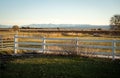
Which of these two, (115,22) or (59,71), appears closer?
(59,71)

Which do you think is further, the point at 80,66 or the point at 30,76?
the point at 80,66

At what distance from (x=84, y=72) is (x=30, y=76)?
2.57 metres

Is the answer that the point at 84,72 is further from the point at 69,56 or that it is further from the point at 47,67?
the point at 69,56

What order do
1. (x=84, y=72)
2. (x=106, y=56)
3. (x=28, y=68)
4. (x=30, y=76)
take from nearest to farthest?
(x=30, y=76), (x=84, y=72), (x=28, y=68), (x=106, y=56)

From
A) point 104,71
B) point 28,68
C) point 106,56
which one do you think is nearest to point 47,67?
point 28,68

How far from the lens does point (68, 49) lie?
58.8 feet

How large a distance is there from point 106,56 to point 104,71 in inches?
219

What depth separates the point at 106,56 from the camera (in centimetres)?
1698

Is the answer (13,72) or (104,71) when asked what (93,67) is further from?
(13,72)

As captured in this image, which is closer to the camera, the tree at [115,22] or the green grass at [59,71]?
the green grass at [59,71]

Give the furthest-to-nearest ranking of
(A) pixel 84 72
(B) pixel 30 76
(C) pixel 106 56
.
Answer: (C) pixel 106 56
(A) pixel 84 72
(B) pixel 30 76

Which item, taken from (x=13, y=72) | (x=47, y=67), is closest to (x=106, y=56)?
(x=47, y=67)

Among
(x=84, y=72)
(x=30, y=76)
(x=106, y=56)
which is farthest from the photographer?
(x=106, y=56)

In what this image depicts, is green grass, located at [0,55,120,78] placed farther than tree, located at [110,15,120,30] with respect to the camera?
No
